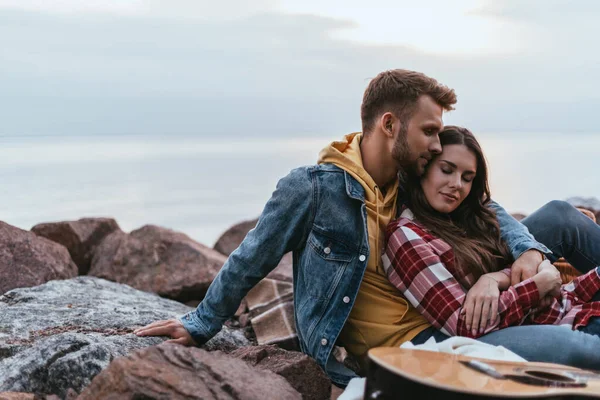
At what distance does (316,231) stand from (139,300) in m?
1.73

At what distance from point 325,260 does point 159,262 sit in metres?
2.71

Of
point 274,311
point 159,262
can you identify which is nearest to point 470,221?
point 274,311

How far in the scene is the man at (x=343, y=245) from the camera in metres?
3.42

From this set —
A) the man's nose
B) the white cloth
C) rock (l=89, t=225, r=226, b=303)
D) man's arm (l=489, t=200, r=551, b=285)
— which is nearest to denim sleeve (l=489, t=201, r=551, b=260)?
man's arm (l=489, t=200, r=551, b=285)

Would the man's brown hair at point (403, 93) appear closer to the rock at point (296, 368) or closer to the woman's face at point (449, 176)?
the woman's face at point (449, 176)

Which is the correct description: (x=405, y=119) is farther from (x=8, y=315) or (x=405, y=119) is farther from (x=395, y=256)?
(x=8, y=315)

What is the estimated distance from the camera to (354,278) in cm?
342

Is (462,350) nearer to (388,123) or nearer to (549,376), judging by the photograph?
(549,376)

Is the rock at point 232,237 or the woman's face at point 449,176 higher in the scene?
the woman's face at point 449,176

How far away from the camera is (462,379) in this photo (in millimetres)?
2443

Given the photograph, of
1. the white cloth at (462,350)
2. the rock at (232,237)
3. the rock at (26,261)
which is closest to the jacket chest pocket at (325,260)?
the white cloth at (462,350)

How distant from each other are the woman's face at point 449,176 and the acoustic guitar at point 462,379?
3.24ft

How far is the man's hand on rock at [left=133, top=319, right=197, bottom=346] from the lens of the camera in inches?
137

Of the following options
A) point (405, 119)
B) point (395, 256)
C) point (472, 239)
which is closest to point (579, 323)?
point (472, 239)
